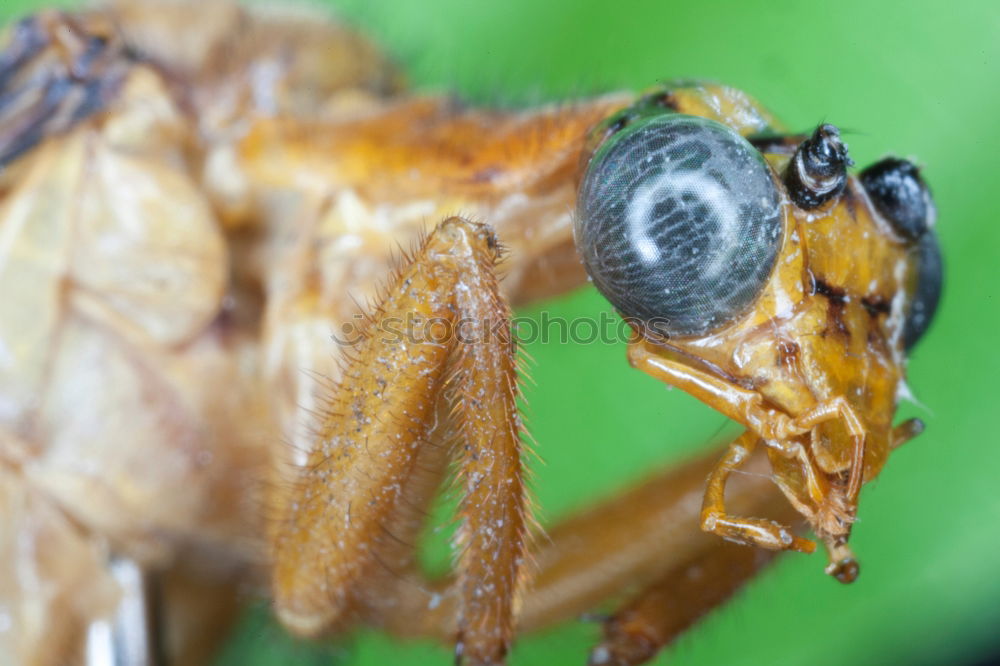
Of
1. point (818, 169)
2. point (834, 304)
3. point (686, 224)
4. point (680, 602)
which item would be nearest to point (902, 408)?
point (680, 602)

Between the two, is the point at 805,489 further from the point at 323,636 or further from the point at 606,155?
the point at 323,636

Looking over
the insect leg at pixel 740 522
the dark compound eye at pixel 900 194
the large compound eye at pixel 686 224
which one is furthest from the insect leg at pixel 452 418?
the dark compound eye at pixel 900 194

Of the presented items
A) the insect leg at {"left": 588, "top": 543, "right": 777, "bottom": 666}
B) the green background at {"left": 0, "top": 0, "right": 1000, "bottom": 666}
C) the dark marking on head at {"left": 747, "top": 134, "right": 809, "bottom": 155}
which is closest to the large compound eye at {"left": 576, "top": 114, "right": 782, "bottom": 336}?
the dark marking on head at {"left": 747, "top": 134, "right": 809, "bottom": 155}

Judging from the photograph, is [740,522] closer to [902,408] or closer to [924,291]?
[924,291]

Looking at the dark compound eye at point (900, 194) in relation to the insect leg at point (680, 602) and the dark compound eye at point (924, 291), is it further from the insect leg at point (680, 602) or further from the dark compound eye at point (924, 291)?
the insect leg at point (680, 602)

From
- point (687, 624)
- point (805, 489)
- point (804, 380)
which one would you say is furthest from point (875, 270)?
point (687, 624)

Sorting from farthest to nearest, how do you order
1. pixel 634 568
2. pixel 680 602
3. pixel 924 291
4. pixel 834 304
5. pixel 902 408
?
pixel 634 568
pixel 902 408
pixel 680 602
pixel 924 291
pixel 834 304
